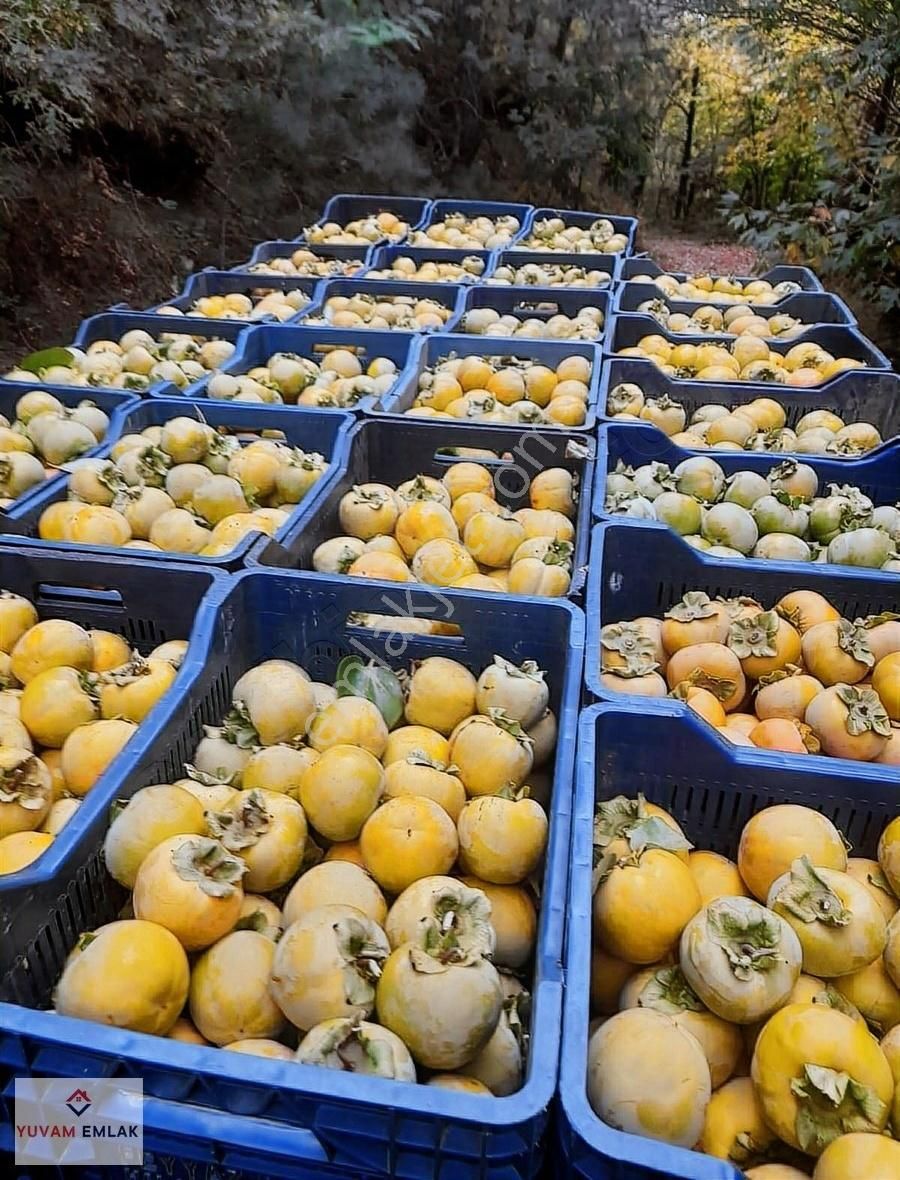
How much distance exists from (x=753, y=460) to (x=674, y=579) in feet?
2.37

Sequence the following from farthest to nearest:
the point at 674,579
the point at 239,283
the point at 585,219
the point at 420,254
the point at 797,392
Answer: the point at 585,219, the point at 420,254, the point at 239,283, the point at 797,392, the point at 674,579

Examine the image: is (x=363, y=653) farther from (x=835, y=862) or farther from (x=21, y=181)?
(x=21, y=181)

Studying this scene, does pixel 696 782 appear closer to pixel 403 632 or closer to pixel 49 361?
pixel 403 632

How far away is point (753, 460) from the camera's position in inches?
102

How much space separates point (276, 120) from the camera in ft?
25.0

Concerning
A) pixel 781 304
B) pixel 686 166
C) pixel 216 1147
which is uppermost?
pixel 686 166

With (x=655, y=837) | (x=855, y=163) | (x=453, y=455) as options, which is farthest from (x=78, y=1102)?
(x=855, y=163)

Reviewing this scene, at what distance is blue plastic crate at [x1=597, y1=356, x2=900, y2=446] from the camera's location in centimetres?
315

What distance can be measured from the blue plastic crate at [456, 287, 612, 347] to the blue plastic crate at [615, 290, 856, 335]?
0.13m

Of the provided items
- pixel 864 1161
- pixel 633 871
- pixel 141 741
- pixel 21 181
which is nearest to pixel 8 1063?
pixel 141 741

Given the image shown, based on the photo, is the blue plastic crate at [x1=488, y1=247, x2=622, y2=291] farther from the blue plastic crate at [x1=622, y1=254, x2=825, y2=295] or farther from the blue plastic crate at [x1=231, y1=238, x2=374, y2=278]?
the blue plastic crate at [x1=231, y1=238, x2=374, y2=278]

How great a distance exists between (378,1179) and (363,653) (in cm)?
103

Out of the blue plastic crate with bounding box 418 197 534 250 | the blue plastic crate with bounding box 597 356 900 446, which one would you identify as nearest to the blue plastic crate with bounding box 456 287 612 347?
the blue plastic crate with bounding box 597 356 900 446

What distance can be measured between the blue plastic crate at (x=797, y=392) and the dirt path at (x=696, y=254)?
765 cm
